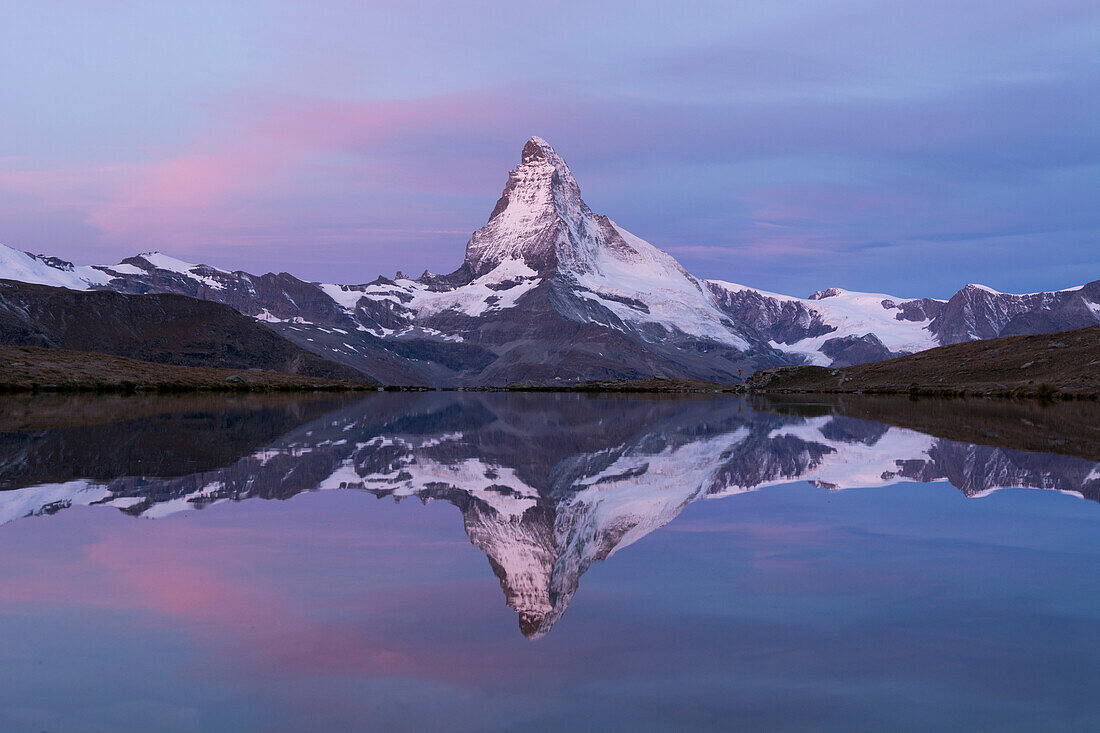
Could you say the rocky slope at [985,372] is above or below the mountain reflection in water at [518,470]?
above

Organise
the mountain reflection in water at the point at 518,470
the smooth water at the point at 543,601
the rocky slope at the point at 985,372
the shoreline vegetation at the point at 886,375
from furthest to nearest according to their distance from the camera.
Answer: the rocky slope at the point at 985,372 → the shoreline vegetation at the point at 886,375 → the mountain reflection in water at the point at 518,470 → the smooth water at the point at 543,601

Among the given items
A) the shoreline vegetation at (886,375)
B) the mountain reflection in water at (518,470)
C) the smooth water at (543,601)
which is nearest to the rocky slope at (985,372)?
the shoreline vegetation at (886,375)

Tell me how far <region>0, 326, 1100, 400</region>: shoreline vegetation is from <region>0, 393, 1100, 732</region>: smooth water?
73.7m

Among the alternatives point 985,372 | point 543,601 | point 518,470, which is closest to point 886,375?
point 985,372

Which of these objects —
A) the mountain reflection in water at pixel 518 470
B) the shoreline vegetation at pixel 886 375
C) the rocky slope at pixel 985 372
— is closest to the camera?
the mountain reflection in water at pixel 518 470

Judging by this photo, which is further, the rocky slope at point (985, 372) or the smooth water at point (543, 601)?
the rocky slope at point (985, 372)

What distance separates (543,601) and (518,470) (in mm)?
14109

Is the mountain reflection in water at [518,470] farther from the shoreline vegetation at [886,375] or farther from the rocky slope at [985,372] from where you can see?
the rocky slope at [985,372]

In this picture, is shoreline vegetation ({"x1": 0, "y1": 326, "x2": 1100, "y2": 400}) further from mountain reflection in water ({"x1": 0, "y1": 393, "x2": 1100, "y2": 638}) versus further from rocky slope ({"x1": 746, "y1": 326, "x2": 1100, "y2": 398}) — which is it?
mountain reflection in water ({"x1": 0, "y1": 393, "x2": 1100, "y2": 638})

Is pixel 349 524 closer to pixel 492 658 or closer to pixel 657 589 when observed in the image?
A: pixel 657 589

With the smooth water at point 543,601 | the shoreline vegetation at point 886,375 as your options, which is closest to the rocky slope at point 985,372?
the shoreline vegetation at point 886,375

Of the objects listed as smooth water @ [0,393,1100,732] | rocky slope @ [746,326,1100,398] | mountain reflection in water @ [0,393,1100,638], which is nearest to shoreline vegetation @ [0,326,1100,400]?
rocky slope @ [746,326,1100,398]

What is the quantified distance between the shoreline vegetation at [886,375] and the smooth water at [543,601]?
242 feet

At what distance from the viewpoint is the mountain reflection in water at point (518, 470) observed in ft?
49.9
